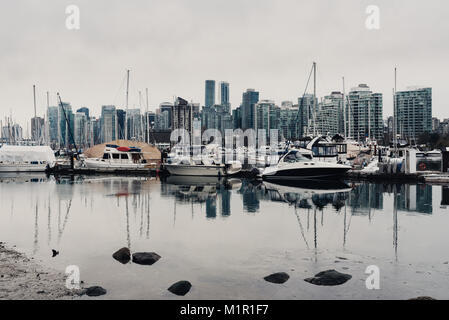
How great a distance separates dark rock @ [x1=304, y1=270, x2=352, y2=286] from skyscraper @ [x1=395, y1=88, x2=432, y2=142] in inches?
6376

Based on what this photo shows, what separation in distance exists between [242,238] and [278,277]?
23.0 ft

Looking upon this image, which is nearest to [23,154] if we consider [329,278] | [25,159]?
[25,159]

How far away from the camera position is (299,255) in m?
18.2

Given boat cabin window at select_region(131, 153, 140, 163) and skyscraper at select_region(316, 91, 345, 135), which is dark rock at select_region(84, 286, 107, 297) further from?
skyscraper at select_region(316, 91, 345, 135)

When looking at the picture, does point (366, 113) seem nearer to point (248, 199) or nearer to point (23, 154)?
point (23, 154)

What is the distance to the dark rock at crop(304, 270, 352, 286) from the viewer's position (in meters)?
14.3

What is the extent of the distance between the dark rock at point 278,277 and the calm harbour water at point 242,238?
252 mm

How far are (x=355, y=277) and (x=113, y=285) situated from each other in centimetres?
822

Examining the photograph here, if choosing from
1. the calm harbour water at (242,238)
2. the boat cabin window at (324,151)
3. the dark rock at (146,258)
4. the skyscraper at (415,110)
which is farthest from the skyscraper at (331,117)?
the dark rock at (146,258)

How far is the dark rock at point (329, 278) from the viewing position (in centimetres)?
1429

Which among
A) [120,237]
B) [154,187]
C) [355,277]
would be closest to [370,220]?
[355,277]

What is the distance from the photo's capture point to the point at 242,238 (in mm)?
21672

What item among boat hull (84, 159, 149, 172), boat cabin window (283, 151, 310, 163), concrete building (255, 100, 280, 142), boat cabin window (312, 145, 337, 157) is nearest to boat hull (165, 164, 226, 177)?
boat hull (84, 159, 149, 172)
